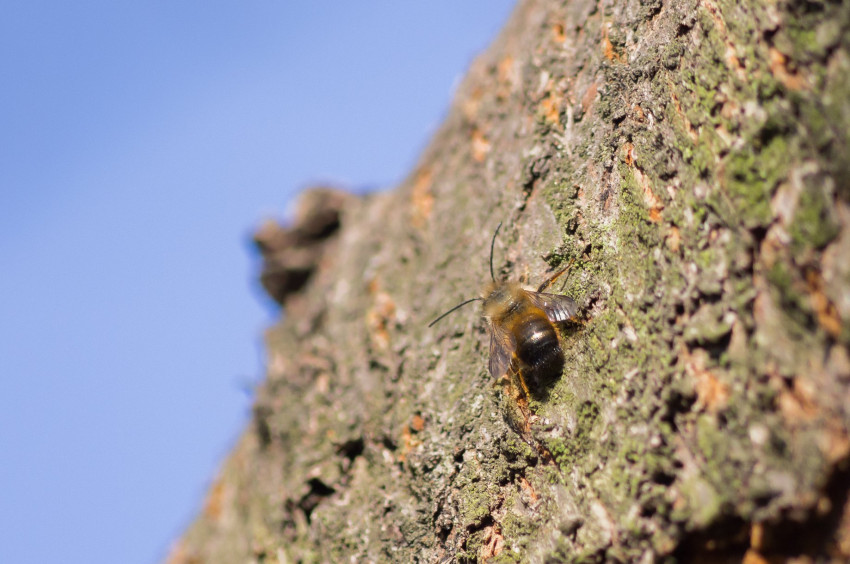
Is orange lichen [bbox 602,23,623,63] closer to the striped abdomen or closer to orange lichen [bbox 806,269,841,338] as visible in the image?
the striped abdomen

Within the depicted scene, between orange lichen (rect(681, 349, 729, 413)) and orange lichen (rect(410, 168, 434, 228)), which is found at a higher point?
orange lichen (rect(410, 168, 434, 228))

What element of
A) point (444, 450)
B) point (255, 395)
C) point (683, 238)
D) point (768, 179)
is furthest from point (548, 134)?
point (255, 395)

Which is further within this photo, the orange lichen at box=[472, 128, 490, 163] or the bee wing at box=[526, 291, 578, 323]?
the orange lichen at box=[472, 128, 490, 163]

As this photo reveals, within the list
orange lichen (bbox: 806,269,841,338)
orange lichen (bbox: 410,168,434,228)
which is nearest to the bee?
orange lichen (bbox: 806,269,841,338)

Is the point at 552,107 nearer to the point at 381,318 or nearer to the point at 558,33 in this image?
the point at 558,33

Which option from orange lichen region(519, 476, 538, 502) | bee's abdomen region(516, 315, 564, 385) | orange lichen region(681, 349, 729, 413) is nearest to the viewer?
orange lichen region(681, 349, 729, 413)

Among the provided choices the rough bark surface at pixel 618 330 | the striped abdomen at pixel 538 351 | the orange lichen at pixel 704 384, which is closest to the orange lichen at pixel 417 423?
the rough bark surface at pixel 618 330

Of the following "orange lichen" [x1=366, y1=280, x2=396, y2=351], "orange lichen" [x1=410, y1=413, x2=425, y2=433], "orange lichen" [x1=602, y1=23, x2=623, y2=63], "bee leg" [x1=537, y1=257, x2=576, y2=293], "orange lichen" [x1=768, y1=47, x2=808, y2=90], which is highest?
"orange lichen" [x1=602, y1=23, x2=623, y2=63]

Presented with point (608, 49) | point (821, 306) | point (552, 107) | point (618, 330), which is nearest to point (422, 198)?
point (552, 107)
